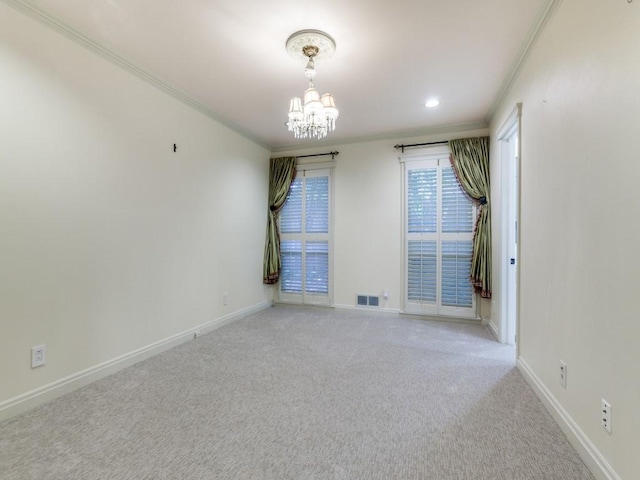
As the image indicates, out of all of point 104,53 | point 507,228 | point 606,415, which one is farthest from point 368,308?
point 104,53

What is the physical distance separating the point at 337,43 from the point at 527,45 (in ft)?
4.86

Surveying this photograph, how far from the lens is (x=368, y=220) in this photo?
4496 millimetres

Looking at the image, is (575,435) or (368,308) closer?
(575,435)

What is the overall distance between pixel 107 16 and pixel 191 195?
1676 millimetres

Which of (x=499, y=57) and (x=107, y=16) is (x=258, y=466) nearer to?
(x=107, y=16)

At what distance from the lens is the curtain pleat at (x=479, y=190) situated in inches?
148

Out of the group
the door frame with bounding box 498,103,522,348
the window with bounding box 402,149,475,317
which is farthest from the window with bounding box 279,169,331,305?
the door frame with bounding box 498,103,522,348

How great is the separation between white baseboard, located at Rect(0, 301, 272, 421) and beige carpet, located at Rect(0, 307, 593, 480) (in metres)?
0.07

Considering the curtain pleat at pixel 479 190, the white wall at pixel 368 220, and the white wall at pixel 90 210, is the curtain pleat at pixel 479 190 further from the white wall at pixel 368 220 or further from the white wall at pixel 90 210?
the white wall at pixel 90 210

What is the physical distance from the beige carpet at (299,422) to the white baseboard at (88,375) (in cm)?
7

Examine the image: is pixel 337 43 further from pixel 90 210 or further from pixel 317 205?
pixel 317 205

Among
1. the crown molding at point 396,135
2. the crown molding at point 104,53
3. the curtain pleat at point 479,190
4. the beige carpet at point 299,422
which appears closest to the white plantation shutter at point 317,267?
the crown molding at point 396,135

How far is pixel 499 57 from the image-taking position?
2535 millimetres

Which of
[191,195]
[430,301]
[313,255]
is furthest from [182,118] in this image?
[430,301]
